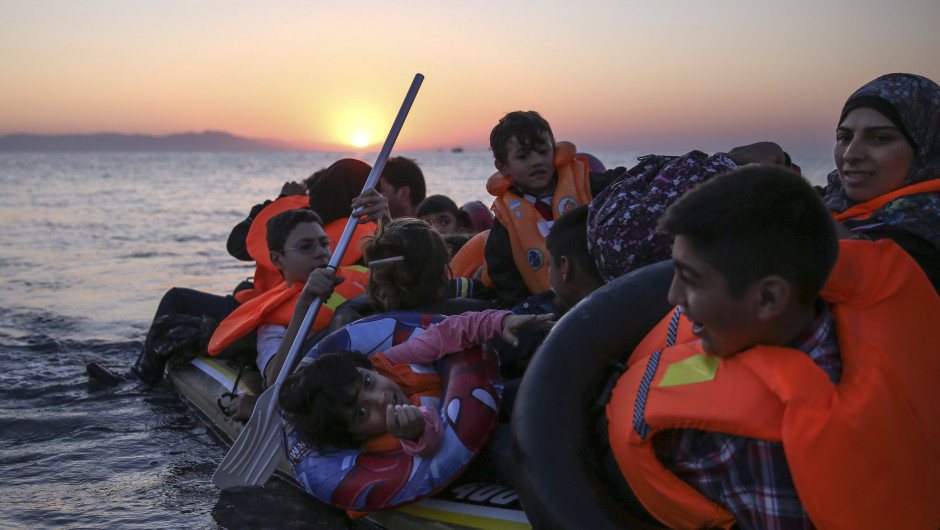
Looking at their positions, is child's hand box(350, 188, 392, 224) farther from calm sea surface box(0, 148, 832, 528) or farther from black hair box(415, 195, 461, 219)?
black hair box(415, 195, 461, 219)

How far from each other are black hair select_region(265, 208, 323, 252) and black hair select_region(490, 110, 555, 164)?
3.98 feet

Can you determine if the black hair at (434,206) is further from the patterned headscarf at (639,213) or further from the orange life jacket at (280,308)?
the patterned headscarf at (639,213)

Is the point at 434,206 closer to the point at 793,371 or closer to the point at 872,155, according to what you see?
the point at 872,155

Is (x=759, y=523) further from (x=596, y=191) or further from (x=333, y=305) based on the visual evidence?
(x=333, y=305)

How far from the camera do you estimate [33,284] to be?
9.20 m

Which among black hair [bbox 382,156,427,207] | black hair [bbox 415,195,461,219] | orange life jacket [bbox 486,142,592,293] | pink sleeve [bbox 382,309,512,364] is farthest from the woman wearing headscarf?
black hair [bbox 382,156,427,207]

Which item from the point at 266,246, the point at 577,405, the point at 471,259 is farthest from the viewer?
the point at 266,246

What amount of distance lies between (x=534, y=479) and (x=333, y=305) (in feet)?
7.32

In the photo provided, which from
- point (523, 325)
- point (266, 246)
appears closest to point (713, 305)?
point (523, 325)

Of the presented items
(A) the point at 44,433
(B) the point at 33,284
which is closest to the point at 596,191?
(A) the point at 44,433

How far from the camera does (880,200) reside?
255 cm

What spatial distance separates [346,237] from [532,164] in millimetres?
1052

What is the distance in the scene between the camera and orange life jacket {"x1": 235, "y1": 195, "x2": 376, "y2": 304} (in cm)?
495

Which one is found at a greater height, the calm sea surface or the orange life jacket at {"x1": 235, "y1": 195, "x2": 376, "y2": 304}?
the orange life jacket at {"x1": 235, "y1": 195, "x2": 376, "y2": 304}
